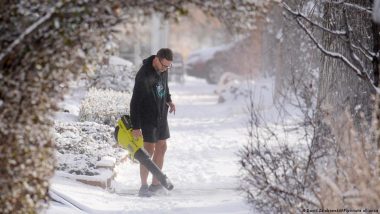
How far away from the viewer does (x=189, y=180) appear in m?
8.71

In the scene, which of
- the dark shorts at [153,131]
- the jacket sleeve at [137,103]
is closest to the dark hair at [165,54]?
the jacket sleeve at [137,103]

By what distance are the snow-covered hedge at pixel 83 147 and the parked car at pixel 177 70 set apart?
52.9 ft

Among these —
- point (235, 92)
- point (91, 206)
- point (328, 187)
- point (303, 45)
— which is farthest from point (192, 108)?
point (328, 187)

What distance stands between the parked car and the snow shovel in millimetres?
17845

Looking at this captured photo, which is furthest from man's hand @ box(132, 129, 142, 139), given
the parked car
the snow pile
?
the parked car

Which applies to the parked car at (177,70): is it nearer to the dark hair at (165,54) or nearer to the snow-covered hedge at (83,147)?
the snow-covered hedge at (83,147)

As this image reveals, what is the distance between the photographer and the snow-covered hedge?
312 inches

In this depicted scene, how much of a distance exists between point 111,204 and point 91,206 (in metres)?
0.34

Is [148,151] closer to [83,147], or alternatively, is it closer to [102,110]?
[83,147]

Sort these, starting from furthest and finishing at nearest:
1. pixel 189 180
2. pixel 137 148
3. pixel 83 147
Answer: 1. pixel 189 180
2. pixel 83 147
3. pixel 137 148

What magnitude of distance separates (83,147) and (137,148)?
4.05ft

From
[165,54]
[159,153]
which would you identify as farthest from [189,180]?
[165,54]

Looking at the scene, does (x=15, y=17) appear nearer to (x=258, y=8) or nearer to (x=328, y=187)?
(x=258, y=8)

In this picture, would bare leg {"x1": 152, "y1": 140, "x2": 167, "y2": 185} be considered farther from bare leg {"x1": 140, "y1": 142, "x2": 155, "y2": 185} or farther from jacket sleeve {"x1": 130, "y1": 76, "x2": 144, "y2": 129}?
jacket sleeve {"x1": 130, "y1": 76, "x2": 144, "y2": 129}
